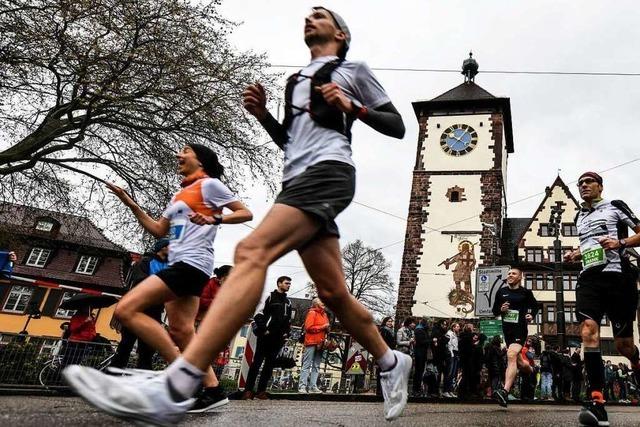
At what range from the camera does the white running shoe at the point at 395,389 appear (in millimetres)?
2756

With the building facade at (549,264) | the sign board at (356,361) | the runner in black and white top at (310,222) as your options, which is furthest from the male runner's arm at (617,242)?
the building facade at (549,264)

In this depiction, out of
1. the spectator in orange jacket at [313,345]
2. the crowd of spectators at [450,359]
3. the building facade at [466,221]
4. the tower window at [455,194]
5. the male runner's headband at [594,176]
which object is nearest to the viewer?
the male runner's headband at [594,176]

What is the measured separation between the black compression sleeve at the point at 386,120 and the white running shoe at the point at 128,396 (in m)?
1.47

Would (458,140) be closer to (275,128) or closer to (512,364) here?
(512,364)

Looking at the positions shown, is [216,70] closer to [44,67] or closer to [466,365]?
[44,67]

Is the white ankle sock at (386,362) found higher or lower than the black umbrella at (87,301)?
lower

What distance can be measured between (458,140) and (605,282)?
32.9 meters

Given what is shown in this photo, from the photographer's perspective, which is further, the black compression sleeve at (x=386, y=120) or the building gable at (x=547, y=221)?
the building gable at (x=547, y=221)

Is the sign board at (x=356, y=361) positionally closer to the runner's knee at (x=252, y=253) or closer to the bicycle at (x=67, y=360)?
the bicycle at (x=67, y=360)

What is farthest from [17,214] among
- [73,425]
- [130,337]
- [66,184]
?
[73,425]

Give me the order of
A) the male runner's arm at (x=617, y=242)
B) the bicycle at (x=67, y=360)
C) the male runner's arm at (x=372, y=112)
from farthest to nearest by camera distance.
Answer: the bicycle at (x=67, y=360), the male runner's arm at (x=617, y=242), the male runner's arm at (x=372, y=112)

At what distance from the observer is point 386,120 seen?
2.61 metres

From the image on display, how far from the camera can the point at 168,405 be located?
70.6 inches

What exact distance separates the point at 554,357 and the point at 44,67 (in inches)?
569
